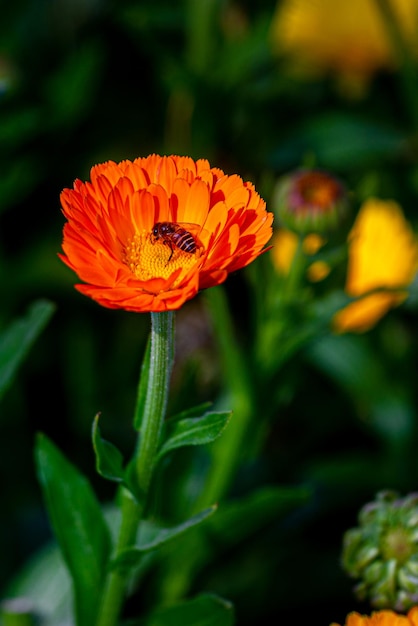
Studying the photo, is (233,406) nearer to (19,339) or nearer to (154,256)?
(19,339)

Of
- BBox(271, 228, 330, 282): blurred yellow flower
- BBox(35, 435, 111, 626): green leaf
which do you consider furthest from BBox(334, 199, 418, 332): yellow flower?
BBox(35, 435, 111, 626): green leaf

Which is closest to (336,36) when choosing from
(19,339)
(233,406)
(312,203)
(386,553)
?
(312,203)

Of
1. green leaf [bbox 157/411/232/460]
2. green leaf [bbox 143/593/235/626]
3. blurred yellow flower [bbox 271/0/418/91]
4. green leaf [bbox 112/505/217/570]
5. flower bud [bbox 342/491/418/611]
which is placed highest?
blurred yellow flower [bbox 271/0/418/91]

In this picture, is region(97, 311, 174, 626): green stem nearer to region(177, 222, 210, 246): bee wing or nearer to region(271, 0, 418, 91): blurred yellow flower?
region(177, 222, 210, 246): bee wing

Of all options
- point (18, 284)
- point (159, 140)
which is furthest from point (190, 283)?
point (159, 140)

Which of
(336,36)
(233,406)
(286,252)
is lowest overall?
(233,406)
